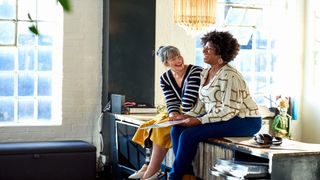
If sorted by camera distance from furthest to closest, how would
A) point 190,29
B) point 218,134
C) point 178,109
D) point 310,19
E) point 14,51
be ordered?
1. point 310,19
2. point 14,51
3. point 190,29
4. point 178,109
5. point 218,134

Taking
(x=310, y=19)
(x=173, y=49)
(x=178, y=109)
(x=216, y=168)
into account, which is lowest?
(x=216, y=168)

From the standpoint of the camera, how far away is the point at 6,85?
607 cm

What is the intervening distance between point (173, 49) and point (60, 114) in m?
2.20

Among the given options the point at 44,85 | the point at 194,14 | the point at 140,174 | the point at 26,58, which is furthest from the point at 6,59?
the point at 140,174

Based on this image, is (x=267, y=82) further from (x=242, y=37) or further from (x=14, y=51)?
(x=14, y=51)

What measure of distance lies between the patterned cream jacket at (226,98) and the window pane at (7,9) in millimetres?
3050

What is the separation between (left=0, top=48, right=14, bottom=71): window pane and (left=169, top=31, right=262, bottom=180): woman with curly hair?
9.31 feet

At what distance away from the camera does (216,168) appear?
3.43 metres

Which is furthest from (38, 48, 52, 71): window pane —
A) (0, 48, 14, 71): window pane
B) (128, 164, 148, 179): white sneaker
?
(128, 164, 148, 179): white sneaker

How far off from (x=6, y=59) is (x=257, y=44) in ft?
10.0

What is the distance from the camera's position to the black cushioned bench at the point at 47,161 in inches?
210

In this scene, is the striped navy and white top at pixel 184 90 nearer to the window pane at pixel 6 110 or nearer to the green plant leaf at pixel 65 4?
the window pane at pixel 6 110

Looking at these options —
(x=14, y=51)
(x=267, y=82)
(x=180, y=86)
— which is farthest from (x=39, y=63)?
(x=267, y=82)

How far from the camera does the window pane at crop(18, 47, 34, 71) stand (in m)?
6.11
